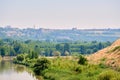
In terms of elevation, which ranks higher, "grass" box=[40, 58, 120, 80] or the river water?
"grass" box=[40, 58, 120, 80]

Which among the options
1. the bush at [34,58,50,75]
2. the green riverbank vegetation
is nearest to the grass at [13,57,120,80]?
the green riverbank vegetation

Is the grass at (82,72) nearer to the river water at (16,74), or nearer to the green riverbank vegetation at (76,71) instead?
the green riverbank vegetation at (76,71)

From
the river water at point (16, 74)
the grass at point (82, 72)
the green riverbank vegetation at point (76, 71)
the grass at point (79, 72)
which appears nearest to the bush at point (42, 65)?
the green riverbank vegetation at point (76, 71)

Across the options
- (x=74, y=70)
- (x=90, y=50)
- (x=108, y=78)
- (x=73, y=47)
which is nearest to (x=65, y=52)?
(x=90, y=50)

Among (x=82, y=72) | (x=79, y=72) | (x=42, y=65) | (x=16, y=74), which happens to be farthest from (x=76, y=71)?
(x=16, y=74)

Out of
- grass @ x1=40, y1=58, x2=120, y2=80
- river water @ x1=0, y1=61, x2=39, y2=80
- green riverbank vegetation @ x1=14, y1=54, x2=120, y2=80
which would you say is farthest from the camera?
river water @ x1=0, y1=61, x2=39, y2=80

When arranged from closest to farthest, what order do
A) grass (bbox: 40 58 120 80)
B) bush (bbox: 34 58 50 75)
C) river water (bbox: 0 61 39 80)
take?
grass (bbox: 40 58 120 80)
river water (bbox: 0 61 39 80)
bush (bbox: 34 58 50 75)

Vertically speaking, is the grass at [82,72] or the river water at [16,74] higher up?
the grass at [82,72]

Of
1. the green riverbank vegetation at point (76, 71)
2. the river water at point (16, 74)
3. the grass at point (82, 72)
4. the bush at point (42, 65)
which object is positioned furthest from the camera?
the bush at point (42, 65)

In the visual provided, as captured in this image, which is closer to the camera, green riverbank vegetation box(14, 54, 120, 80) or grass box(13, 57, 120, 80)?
grass box(13, 57, 120, 80)

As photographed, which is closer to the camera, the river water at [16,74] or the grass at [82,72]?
the grass at [82,72]

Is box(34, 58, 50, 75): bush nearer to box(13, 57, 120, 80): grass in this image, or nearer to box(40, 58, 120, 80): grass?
box(13, 57, 120, 80): grass

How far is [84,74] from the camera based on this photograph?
142 ft

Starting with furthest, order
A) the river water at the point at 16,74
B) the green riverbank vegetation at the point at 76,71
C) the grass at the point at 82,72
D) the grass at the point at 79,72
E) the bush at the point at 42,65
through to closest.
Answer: the bush at the point at 42,65 → the river water at the point at 16,74 → the grass at the point at 79,72 → the green riverbank vegetation at the point at 76,71 → the grass at the point at 82,72
